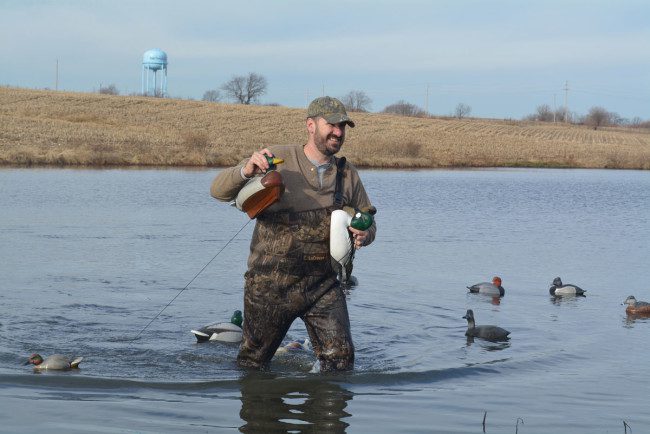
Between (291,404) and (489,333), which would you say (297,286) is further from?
(489,333)

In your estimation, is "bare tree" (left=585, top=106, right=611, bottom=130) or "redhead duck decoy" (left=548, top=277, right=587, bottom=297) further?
"bare tree" (left=585, top=106, right=611, bottom=130)

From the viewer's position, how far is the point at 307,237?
732cm

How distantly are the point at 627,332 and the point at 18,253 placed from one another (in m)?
9.44

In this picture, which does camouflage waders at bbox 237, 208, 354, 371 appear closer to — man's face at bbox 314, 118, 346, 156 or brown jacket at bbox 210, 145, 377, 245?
brown jacket at bbox 210, 145, 377, 245

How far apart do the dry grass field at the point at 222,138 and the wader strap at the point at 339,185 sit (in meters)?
33.1

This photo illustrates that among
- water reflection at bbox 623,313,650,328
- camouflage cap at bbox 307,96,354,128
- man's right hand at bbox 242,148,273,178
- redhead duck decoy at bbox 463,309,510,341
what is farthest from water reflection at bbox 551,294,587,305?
man's right hand at bbox 242,148,273,178

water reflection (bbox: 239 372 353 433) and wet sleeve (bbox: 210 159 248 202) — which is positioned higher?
wet sleeve (bbox: 210 159 248 202)

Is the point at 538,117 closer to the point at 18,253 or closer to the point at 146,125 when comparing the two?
the point at 146,125

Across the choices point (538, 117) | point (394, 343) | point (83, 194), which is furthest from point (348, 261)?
point (538, 117)

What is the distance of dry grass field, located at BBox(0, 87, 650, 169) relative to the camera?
141 ft

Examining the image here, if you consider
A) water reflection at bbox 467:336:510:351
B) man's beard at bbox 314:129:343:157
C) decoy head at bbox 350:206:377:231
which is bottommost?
water reflection at bbox 467:336:510:351

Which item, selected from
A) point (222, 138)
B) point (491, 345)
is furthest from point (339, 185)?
point (222, 138)

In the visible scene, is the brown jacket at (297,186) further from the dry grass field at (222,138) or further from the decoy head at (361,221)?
the dry grass field at (222,138)

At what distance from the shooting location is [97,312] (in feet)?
38.7
